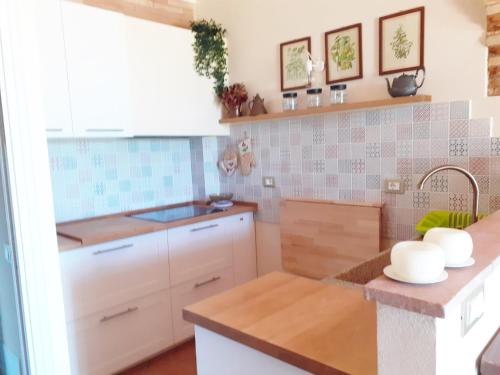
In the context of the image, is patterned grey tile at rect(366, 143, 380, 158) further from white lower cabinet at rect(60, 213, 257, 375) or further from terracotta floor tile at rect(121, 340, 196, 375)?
terracotta floor tile at rect(121, 340, 196, 375)

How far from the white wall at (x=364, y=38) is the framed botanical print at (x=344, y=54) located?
0.04 meters

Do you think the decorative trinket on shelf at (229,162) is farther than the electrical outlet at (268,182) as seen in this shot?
Yes

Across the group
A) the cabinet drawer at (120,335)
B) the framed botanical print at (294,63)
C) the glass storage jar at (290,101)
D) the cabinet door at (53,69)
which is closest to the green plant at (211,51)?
the framed botanical print at (294,63)

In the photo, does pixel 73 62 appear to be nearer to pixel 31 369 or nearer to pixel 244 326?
pixel 31 369

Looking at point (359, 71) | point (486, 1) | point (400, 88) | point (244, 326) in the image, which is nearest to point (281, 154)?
point (359, 71)

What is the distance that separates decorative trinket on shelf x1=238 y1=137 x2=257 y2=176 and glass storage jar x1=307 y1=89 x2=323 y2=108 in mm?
639

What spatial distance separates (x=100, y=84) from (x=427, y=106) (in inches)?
72.7

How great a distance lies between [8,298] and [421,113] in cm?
232

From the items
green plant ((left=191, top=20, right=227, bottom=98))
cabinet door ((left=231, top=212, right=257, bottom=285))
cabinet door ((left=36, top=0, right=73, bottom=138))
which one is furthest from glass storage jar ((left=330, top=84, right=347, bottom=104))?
cabinet door ((left=36, top=0, right=73, bottom=138))

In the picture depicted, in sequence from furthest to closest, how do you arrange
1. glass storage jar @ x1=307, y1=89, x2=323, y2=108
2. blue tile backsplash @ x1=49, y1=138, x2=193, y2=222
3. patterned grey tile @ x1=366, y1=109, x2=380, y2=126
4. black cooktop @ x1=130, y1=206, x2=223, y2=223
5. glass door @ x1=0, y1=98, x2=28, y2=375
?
black cooktop @ x1=130, y1=206, x2=223, y2=223
blue tile backsplash @ x1=49, y1=138, x2=193, y2=222
glass storage jar @ x1=307, y1=89, x2=323, y2=108
patterned grey tile @ x1=366, y1=109, x2=380, y2=126
glass door @ x1=0, y1=98, x2=28, y2=375

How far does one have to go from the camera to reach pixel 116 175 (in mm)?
2793

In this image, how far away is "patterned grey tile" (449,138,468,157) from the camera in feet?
6.59

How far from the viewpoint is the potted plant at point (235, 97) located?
289 centimetres

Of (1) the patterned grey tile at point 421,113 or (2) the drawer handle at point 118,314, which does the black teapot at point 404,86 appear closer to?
(1) the patterned grey tile at point 421,113
